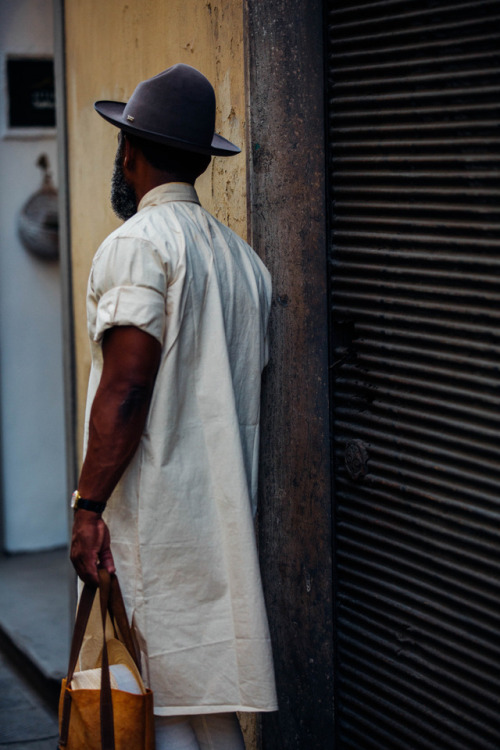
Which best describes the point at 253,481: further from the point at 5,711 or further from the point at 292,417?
the point at 5,711

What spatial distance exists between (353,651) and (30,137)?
13.6ft

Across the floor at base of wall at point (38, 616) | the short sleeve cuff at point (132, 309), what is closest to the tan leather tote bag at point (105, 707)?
the short sleeve cuff at point (132, 309)

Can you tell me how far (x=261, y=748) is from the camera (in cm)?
293

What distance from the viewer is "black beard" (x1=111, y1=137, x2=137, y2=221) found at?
2447 millimetres

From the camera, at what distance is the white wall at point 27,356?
18.5ft

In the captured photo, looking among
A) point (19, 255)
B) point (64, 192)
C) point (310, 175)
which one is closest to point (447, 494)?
point (310, 175)

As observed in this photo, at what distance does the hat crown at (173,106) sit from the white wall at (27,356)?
3.62 m

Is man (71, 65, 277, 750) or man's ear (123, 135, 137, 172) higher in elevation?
man's ear (123, 135, 137, 172)

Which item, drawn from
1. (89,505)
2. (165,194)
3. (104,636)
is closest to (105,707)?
(104,636)

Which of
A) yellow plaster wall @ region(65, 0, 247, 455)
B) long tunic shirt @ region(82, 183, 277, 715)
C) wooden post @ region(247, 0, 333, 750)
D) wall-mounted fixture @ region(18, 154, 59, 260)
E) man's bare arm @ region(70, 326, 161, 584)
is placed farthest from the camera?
wall-mounted fixture @ region(18, 154, 59, 260)

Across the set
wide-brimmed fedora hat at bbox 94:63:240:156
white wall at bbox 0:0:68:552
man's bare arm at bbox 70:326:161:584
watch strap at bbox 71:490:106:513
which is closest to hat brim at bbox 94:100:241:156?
wide-brimmed fedora hat at bbox 94:63:240:156

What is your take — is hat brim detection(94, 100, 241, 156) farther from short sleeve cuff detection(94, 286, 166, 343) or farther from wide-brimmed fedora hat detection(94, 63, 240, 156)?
short sleeve cuff detection(94, 286, 166, 343)

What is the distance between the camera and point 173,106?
7.38ft

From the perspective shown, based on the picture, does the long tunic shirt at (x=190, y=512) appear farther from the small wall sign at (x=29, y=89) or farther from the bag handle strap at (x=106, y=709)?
the small wall sign at (x=29, y=89)
